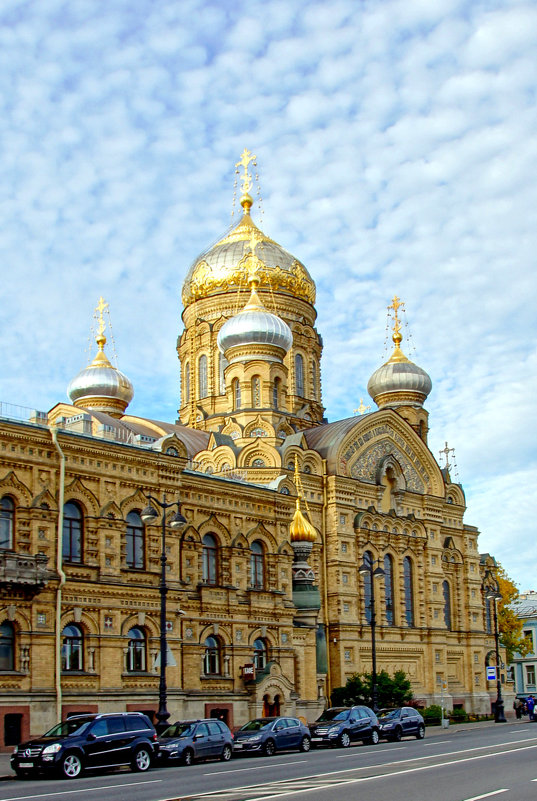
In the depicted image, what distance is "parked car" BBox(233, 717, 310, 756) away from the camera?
84.4ft

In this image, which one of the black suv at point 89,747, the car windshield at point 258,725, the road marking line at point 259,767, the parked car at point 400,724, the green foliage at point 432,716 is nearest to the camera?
the black suv at point 89,747

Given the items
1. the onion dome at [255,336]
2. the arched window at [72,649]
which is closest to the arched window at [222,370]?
the onion dome at [255,336]

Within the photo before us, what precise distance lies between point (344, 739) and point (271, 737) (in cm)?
342

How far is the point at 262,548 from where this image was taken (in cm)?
3831

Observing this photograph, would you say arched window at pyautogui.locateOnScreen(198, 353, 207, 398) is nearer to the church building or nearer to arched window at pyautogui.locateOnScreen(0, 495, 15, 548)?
the church building

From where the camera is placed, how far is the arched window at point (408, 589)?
5053 cm

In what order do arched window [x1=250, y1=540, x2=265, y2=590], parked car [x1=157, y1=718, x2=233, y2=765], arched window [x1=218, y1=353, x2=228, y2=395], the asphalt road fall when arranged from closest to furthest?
the asphalt road < parked car [x1=157, y1=718, x2=233, y2=765] < arched window [x1=250, y1=540, x2=265, y2=590] < arched window [x1=218, y1=353, x2=228, y2=395]

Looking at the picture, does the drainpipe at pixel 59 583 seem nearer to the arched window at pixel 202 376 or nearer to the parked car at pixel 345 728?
the parked car at pixel 345 728

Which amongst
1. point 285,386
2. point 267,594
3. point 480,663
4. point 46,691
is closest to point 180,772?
point 46,691

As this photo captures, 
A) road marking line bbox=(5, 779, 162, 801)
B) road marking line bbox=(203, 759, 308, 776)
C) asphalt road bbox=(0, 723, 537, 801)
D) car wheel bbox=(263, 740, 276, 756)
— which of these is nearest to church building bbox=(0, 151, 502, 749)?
car wheel bbox=(263, 740, 276, 756)

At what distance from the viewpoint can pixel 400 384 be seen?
58000 mm

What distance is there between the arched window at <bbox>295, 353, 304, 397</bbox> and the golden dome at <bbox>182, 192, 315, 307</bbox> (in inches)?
138

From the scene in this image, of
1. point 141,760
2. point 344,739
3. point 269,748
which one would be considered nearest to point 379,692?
point 344,739

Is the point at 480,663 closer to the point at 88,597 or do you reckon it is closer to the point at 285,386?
the point at 285,386
